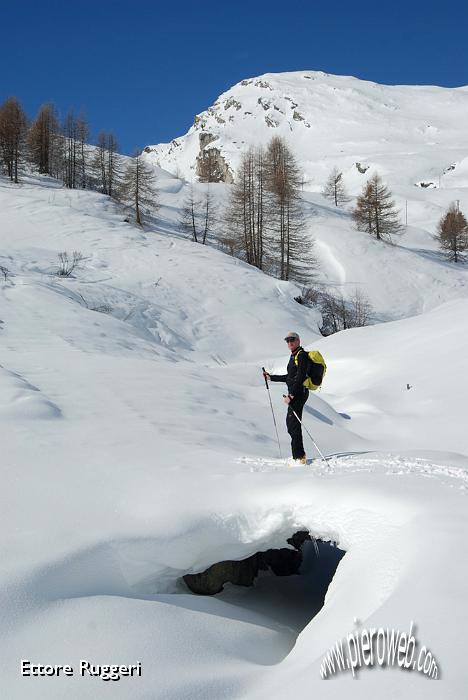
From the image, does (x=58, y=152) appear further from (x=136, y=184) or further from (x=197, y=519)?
(x=197, y=519)

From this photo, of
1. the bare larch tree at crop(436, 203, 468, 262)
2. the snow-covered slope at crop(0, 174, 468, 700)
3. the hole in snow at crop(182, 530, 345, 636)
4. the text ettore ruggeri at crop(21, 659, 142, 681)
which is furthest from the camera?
the bare larch tree at crop(436, 203, 468, 262)

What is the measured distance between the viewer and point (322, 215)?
4769 cm

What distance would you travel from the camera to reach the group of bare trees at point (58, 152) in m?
42.3

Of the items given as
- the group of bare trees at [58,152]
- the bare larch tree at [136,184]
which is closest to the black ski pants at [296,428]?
the bare larch tree at [136,184]

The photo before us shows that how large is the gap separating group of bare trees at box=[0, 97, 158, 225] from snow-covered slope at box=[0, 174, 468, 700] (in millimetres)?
33306

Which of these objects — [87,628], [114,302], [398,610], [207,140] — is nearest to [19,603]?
[87,628]

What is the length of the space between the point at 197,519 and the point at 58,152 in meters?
49.8

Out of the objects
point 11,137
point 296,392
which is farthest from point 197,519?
point 11,137

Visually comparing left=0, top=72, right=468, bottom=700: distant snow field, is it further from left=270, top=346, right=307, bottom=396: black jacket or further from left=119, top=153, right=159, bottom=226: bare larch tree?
left=119, top=153, right=159, bottom=226: bare larch tree

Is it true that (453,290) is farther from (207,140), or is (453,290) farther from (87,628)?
(207,140)

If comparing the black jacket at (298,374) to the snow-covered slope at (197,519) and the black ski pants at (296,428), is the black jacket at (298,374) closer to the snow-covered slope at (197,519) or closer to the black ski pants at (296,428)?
the black ski pants at (296,428)

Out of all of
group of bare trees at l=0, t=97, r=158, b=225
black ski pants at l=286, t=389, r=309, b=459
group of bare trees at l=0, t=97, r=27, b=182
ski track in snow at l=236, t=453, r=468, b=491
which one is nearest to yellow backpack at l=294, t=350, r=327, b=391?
black ski pants at l=286, t=389, r=309, b=459

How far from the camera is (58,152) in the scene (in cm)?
4781

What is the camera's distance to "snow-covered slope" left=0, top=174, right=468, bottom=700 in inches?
127
